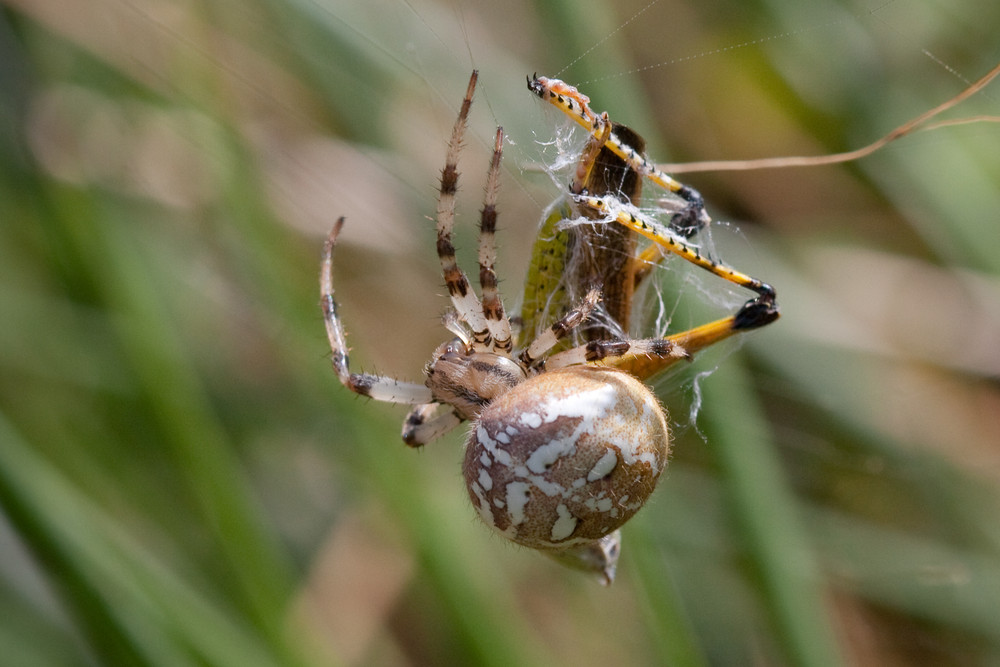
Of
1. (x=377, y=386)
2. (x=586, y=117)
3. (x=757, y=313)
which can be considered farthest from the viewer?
(x=377, y=386)

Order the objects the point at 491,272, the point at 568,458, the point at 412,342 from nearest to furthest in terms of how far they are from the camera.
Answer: the point at 568,458 → the point at 491,272 → the point at 412,342

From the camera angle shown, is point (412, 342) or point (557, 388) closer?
point (557, 388)

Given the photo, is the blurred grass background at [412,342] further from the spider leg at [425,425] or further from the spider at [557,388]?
the spider leg at [425,425]

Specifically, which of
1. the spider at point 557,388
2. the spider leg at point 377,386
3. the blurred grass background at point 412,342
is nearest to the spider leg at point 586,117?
the spider at point 557,388

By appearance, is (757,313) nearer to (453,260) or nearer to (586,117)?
(586,117)

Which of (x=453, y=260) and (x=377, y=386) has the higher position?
(x=453, y=260)

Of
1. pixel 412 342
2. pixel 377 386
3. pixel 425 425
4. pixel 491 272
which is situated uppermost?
pixel 491 272

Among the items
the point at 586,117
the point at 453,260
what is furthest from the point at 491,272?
the point at 586,117
